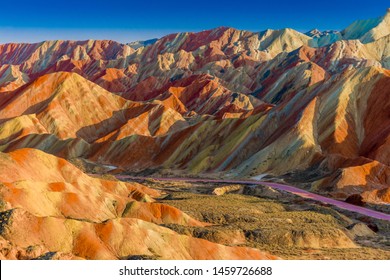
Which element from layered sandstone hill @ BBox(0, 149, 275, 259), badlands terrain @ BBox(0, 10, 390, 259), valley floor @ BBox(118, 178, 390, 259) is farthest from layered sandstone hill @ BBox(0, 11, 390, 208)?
layered sandstone hill @ BBox(0, 149, 275, 259)

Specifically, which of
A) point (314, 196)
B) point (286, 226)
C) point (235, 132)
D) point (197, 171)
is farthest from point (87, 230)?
point (235, 132)

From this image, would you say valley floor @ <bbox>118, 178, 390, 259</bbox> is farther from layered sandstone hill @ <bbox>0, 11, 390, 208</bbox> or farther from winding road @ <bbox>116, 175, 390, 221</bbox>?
layered sandstone hill @ <bbox>0, 11, 390, 208</bbox>

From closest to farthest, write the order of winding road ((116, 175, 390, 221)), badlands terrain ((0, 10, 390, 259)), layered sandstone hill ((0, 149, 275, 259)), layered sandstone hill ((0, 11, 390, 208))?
layered sandstone hill ((0, 149, 275, 259)), badlands terrain ((0, 10, 390, 259)), winding road ((116, 175, 390, 221)), layered sandstone hill ((0, 11, 390, 208))

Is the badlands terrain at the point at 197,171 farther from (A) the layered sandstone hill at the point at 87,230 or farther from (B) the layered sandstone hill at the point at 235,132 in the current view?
(B) the layered sandstone hill at the point at 235,132

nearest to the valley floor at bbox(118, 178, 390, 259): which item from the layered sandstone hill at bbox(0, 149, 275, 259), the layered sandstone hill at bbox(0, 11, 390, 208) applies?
the layered sandstone hill at bbox(0, 149, 275, 259)

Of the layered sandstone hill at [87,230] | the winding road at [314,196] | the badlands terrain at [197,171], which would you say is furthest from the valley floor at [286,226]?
the layered sandstone hill at [87,230]

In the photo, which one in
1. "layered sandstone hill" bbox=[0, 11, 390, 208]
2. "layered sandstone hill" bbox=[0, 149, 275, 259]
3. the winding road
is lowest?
"layered sandstone hill" bbox=[0, 149, 275, 259]

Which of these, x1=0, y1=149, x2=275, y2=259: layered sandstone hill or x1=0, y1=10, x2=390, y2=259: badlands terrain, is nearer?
x1=0, y1=149, x2=275, y2=259: layered sandstone hill

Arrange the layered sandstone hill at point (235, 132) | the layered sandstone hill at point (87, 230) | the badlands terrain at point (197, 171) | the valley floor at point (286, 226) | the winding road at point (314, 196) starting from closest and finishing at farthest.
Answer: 1. the layered sandstone hill at point (87, 230)
2. the badlands terrain at point (197, 171)
3. the valley floor at point (286, 226)
4. the winding road at point (314, 196)
5. the layered sandstone hill at point (235, 132)

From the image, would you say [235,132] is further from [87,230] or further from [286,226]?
[87,230]

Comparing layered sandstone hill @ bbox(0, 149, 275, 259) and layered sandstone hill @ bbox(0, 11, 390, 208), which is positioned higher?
layered sandstone hill @ bbox(0, 11, 390, 208)

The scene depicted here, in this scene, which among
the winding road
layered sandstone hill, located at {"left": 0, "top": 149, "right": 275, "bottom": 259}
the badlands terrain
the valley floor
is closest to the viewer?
layered sandstone hill, located at {"left": 0, "top": 149, "right": 275, "bottom": 259}
